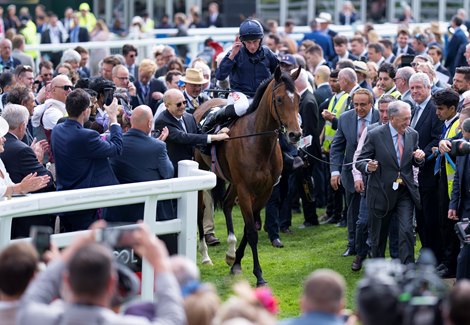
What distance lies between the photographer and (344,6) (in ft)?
101

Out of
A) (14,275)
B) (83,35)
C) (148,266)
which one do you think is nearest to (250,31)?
(148,266)

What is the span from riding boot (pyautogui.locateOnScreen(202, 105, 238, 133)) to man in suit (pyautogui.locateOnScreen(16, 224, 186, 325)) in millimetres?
6106

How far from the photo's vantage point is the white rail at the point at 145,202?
741 cm

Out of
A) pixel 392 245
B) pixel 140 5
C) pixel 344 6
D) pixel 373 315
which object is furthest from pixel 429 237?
pixel 140 5

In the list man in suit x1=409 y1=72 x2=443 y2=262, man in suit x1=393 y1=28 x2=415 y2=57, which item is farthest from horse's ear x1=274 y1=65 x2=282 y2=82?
man in suit x1=393 y1=28 x2=415 y2=57

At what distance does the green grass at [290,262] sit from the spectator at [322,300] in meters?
4.04

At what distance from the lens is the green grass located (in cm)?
1001

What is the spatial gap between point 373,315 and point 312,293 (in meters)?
0.29

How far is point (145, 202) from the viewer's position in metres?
8.03

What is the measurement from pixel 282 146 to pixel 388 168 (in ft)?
7.45

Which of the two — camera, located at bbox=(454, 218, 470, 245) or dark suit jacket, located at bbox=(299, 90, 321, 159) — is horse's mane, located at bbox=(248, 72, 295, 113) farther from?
camera, located at bbox=(454, 218, 470, 245)

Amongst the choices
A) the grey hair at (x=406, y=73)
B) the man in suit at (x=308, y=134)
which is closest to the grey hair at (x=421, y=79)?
the grey hair at (x=406, y=73)

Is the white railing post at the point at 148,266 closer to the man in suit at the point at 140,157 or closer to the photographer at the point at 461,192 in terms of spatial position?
the man in suit at the point at 140,157

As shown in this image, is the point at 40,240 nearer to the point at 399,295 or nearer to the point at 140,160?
the point at 399,295
